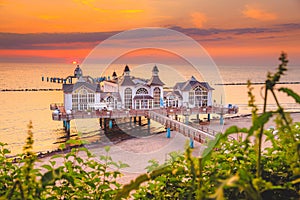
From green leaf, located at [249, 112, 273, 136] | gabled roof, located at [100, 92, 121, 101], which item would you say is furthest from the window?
green leaf, located at [249, 112, 273, 136]

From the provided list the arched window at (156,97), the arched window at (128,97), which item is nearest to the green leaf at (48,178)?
the arched window at (128,97)

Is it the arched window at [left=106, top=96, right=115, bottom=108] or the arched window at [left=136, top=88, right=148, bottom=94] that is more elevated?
the arched window at [left=136, top=88, right=148, bottom=94]

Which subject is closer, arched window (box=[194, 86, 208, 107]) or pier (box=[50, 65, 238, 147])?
pier (box=[50, 65, 238, 147])

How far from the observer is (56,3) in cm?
753

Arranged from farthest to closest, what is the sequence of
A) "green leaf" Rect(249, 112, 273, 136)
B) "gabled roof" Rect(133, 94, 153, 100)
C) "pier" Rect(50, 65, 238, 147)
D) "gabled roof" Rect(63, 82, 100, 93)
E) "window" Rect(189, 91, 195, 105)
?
"window" Rect(189, 91, 195, 105) → "gabled roof" Rect(133, 94, 153, 100) → "pier" Rect(50, 65, 238, 147) → "gabled roof" Rect(63, 82, 100, 93) → "green leaf" Rect(249, 112, 273, 136)

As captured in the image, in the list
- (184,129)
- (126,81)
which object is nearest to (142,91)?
(126,81)

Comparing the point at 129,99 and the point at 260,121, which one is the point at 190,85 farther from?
the point at 260,121

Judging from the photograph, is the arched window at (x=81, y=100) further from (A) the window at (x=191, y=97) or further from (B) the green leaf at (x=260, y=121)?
(B) the green leaf at (x=260, y=121)

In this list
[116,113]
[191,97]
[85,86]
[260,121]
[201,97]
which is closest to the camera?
[260,121]

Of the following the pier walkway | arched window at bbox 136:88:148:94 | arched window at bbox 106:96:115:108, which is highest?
arched window at bbox 136:88:148:94

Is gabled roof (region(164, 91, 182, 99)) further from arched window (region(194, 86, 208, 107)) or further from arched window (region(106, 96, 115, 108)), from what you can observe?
arched window (region(106, 96, 115, 108))

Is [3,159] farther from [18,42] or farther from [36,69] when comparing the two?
[36,69]

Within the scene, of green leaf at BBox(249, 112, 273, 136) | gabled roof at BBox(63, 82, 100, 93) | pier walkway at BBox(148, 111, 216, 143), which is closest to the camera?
green leaf at BBox(249, 112, 273, 136)

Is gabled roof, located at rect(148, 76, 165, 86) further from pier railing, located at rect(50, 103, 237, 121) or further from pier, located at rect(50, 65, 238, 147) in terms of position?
Result: pier railing, located at rect(50, 103, 237, 121)
